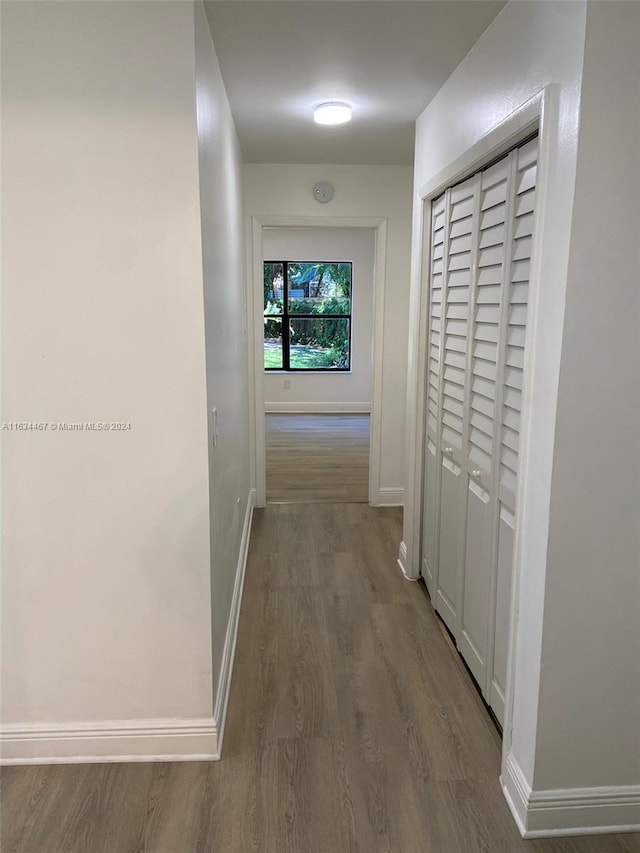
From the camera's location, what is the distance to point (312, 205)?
A: 14.5 ft

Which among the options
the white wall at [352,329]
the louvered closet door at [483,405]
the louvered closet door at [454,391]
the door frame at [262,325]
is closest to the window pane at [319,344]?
the white wall at [352,329]

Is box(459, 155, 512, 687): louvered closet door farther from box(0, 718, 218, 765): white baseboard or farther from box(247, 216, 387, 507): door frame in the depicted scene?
box(247, 216, 387, 507): door frame

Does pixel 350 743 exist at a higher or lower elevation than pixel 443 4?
lower

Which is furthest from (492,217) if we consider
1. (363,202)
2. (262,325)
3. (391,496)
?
(391,496)

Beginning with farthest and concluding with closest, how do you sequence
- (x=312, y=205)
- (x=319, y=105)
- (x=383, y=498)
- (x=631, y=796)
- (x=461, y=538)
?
(x=383, y=498) < (x=312, y=205) < (x=319, y=105) < (x=461, y=538) < (x=631, y=796)

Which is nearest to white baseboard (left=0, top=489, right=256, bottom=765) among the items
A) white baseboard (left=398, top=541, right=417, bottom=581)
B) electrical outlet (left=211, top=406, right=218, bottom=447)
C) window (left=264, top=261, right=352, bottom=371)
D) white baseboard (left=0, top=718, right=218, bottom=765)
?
white baseboard (left=0, top=718, right=218, bottom=765)

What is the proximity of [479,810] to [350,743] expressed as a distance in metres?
0.48

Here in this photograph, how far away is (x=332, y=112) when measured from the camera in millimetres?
3023

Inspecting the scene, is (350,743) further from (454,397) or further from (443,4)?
(443,4)

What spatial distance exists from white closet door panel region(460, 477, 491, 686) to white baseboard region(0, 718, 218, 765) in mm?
1029

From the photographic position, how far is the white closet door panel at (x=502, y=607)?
2186 mm

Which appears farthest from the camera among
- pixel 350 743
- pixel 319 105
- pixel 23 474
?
pixel 319 105

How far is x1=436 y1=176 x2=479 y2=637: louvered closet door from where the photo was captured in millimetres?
2625

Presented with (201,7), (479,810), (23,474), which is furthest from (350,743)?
(201,7)
